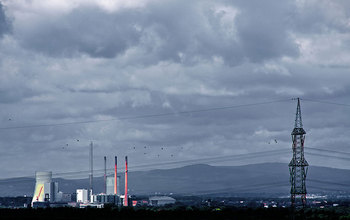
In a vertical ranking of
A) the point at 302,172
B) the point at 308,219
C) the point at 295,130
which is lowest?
the point at 308,219

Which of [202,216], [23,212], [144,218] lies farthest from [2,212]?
[202,216]

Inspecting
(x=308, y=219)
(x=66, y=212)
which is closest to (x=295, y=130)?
(x=308, y=219)

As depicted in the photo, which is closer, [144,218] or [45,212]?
[144,218]

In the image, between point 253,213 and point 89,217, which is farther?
point 253,213

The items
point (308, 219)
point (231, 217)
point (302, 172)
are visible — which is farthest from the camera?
point (231, 217)

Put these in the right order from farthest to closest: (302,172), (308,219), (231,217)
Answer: (231,217), (308,219), (302,172)

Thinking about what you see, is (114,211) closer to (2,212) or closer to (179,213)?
(179,213)

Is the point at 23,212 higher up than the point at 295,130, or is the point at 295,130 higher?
the point at 295,130

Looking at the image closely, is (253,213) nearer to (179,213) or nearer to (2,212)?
(179,213)

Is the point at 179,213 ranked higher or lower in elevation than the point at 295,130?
lower
